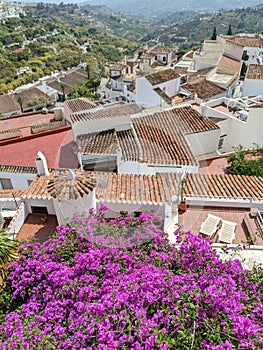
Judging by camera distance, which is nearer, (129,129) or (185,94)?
(129,129)

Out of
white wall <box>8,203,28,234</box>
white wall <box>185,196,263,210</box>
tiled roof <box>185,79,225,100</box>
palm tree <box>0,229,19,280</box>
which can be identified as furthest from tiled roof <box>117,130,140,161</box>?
tiled roof <box>185,79,225,100</box>

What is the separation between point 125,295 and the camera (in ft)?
17.7

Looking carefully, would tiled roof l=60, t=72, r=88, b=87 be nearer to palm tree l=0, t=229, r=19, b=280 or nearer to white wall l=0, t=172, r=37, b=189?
white wall l=0, t=172, r=37, b=189

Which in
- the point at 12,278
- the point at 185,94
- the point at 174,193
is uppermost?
the point at 12,278

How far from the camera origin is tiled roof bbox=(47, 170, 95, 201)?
7.88 m

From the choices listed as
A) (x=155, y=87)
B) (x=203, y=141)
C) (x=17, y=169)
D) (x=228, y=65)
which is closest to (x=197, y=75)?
(x=228, y=65)

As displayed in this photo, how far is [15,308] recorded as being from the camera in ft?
20.5

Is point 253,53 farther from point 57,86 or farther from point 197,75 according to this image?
point 57,86

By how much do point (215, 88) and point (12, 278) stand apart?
23040 mm

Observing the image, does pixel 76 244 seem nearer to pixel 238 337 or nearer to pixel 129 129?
pixel 238 337

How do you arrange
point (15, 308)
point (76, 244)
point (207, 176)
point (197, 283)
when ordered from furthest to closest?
point (207, 176) → point (76, 244) → point (15, 308) → point (197, 283)

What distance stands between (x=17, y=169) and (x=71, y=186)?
6923 mm

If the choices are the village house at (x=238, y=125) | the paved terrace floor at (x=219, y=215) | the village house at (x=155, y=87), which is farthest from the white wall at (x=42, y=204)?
the village house at (x=155, y=87)

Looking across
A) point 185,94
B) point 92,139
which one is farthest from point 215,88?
point 92,139
